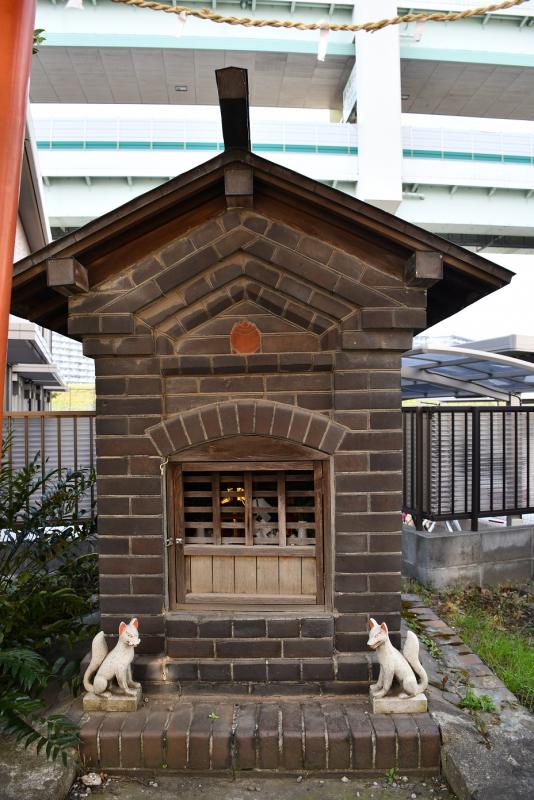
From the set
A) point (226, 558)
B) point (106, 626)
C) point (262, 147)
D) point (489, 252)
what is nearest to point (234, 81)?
point (226, 558)

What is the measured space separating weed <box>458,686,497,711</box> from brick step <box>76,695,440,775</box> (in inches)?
17.6

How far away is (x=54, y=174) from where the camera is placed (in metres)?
16.4

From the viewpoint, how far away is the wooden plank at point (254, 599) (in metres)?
3.90

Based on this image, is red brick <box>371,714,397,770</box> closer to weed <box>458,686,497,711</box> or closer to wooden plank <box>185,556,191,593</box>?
weed <box>458,686,497,711</box>

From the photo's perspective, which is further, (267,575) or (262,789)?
(267,575)

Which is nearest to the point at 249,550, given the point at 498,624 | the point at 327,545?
the point at 327,545

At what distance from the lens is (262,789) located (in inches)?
126

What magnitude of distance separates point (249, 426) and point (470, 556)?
514 centimetres

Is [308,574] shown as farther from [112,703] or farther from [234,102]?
[234,102]

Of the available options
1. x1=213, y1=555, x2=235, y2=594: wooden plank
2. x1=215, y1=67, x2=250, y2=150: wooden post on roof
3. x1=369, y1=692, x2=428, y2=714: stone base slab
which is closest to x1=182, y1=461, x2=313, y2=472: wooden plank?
x1=213, y1=555, x2=235, y2=594: wooden plank

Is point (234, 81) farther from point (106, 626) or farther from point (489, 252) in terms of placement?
point (489, 252)

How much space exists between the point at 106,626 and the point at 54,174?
54.7 ft

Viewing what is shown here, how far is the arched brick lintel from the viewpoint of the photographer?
3.74 m

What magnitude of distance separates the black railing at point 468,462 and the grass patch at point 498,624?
1.01 metres
